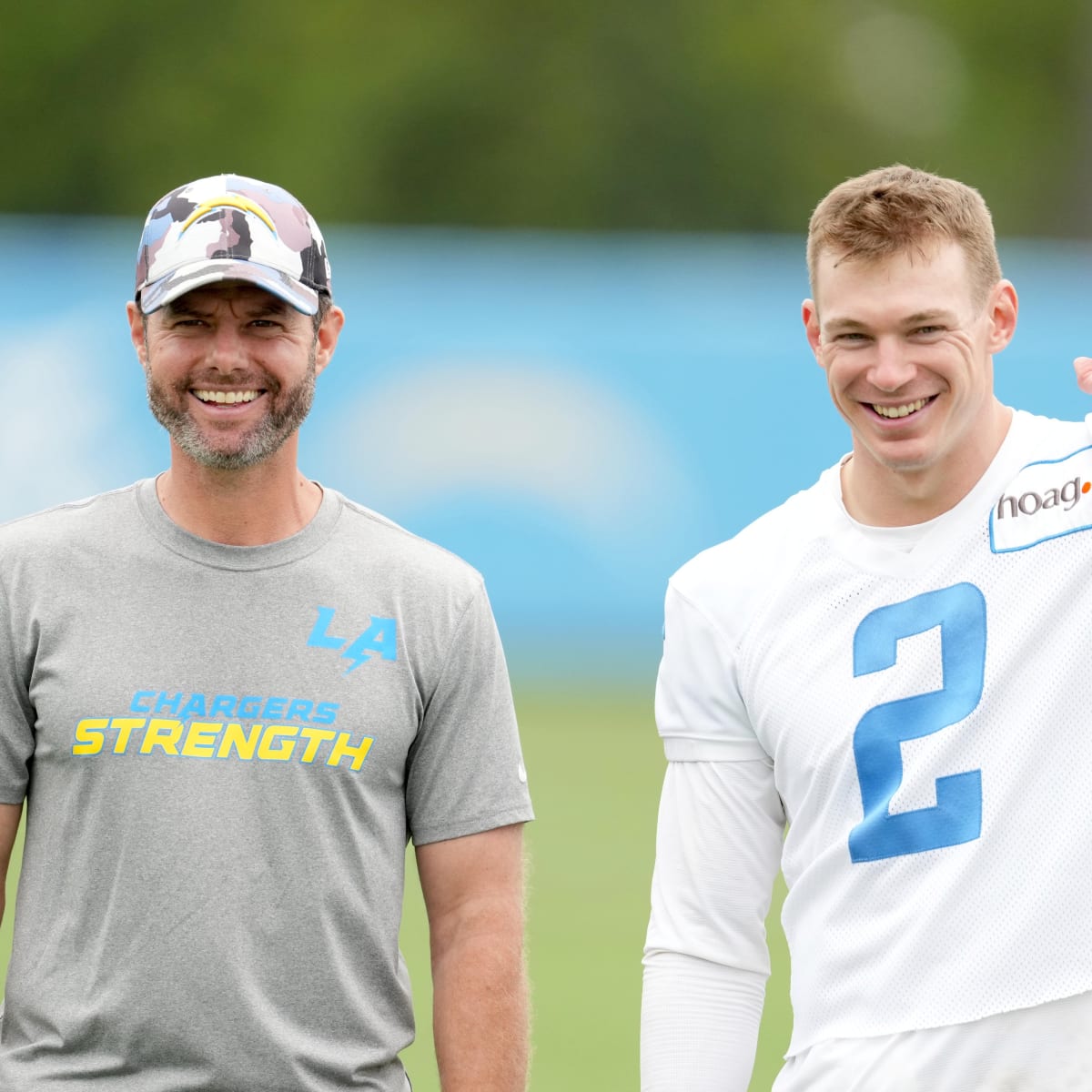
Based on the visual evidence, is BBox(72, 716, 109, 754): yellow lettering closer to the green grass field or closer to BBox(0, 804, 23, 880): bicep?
BBox(0, 804, 23, 880): bicep

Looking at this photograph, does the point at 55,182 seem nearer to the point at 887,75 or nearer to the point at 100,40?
the point at 100,40

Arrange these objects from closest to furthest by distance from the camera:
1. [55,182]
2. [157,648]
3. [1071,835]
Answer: [1071,835] < [157,648] < [55,182]

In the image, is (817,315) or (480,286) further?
(480,286)

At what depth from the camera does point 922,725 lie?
155 inches

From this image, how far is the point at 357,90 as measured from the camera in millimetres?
30844

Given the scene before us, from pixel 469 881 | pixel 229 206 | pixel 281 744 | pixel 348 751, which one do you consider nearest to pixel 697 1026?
pixel 469 881

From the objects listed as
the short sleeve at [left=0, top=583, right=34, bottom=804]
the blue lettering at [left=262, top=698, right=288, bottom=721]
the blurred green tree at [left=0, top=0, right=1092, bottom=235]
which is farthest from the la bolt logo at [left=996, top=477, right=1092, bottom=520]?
the blurred green tree at [left=0, top=0, right=1092, bottom=235]

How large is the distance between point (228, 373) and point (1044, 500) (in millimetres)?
1450

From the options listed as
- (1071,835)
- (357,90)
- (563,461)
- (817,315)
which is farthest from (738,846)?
(357,90)

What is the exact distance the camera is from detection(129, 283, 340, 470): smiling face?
13.5 ft

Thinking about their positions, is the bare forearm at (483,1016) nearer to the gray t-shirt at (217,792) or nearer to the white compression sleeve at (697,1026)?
the gray t-shirt at (217,792)

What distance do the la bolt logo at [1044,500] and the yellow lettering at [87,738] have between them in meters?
1.60

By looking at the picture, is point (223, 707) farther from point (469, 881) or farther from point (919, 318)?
point (919, 318)

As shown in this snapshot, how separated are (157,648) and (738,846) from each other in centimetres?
110
